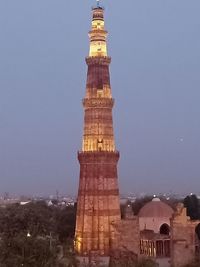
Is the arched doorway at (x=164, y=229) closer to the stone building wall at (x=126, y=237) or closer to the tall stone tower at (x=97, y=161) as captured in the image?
the tall stone tower at (x=97, y=161)

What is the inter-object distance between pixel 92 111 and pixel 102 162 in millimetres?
3685

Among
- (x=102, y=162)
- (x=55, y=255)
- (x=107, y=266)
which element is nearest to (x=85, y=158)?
(x=102, y=162)

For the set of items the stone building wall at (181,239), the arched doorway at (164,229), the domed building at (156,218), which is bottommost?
the stone building wall at (181,239)

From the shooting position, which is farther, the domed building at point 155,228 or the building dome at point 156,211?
the building dome at point 156,211

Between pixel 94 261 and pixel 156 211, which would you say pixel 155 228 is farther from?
pixel 94 261

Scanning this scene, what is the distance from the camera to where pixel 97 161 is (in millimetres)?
44969

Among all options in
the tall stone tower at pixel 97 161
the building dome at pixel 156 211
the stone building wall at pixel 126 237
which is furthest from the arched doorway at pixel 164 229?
the stone building wall at pixel 126 237

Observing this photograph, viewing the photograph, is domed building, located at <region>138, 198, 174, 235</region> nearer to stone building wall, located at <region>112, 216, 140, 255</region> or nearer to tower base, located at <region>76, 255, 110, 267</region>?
stone building wall, located at <region>112, 216, 140, 255</region>

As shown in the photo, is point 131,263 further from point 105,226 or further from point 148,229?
point 148,229

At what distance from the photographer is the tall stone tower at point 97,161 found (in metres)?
44.3

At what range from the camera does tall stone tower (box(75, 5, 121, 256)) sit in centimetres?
4431

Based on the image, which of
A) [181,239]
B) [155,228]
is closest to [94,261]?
[181,239]

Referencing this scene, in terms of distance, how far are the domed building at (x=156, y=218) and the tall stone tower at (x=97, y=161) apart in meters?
4.79

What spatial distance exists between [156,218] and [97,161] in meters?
7.58
